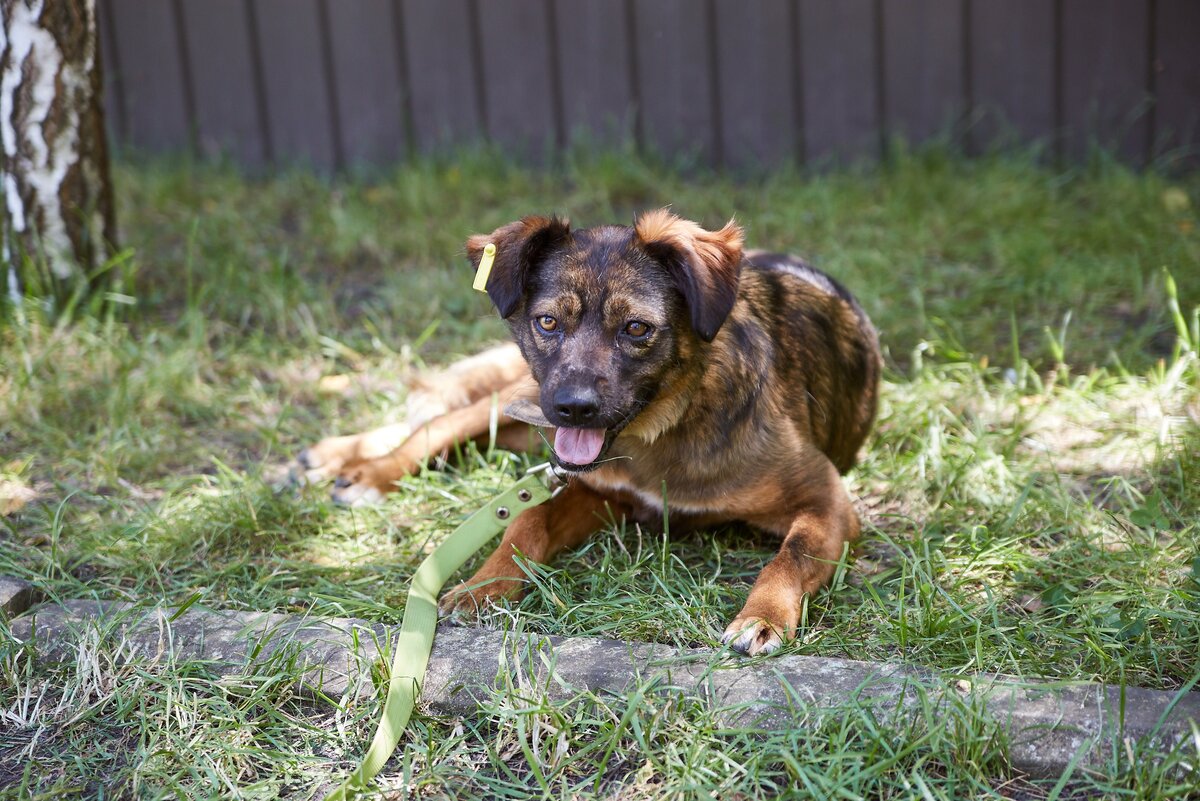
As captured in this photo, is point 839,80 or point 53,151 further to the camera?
point 839,80

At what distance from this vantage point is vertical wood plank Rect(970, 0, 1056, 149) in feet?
20.7

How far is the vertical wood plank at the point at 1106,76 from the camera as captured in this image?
6.21 meters

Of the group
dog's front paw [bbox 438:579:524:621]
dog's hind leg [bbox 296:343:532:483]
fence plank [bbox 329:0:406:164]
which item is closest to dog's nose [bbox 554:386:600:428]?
dog's front paw [bbox 438:579:524:621]

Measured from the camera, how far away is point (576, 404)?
3020 mm

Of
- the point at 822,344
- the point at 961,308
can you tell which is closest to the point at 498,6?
the point at 961,308

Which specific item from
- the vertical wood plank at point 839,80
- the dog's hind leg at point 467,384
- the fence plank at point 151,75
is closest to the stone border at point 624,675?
the dog's hind leg at point 467,384

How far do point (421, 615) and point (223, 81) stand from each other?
17.2ft

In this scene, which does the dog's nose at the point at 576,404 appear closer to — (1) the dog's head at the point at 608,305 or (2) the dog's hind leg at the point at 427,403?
(1) the dog's head at the point at 608,305

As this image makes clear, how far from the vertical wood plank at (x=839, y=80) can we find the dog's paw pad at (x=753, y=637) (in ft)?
14.6

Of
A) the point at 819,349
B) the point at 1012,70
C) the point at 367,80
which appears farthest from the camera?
the point at 367,80

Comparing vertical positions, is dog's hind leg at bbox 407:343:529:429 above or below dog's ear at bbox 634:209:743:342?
below

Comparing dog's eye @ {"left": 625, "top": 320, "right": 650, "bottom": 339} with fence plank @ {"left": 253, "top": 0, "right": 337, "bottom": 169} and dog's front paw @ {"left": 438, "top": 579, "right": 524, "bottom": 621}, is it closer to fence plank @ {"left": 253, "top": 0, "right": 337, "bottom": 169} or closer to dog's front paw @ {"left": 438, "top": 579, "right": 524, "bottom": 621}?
dog's front paw @ {"left": 438, "top": 579, "right": 524, "bottom": 621}

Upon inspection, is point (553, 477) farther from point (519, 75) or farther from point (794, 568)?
point (519, 75)

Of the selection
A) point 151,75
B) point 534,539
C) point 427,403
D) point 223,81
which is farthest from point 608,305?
point 151,75
